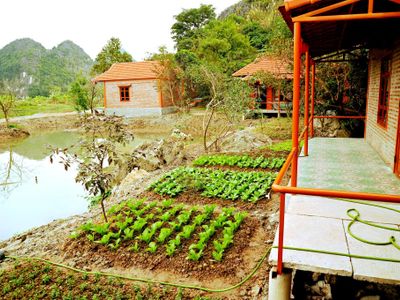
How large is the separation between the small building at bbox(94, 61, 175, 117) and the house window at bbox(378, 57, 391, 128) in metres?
19.6

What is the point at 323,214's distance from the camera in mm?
4340

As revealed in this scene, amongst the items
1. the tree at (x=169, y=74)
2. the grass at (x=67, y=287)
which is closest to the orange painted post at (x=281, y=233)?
the grass at (x=67, y=287)

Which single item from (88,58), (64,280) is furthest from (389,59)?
(88,58)

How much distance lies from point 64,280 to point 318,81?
12.1 m

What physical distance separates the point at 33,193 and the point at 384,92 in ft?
36.5

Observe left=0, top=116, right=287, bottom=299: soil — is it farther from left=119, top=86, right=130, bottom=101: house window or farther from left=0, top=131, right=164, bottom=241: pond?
left=119, top=86, right=130, bottom=101: house window

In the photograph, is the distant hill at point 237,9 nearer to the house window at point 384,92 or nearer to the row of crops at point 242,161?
the row of crops at point 242,161

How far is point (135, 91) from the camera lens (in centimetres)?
2727

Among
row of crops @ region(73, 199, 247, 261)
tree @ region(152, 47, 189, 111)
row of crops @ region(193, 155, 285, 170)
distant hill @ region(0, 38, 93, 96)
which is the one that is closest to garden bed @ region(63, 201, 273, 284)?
row of crops @ region(73, 199, 247, 261)

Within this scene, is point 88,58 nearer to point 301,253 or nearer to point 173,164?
point 173,164

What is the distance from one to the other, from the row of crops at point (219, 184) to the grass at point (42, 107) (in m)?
27.0

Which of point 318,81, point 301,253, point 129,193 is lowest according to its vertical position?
point 129,193

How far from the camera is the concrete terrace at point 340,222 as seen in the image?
3104 millimetres

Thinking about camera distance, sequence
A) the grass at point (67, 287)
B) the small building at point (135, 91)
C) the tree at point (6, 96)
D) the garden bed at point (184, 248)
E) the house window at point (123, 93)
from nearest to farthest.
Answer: the grass at point (67, 287) → the garden bed at point (184, 248) → the tree at point (6, 96) → the small building at point (135, 91) → the house window at point (123, 93)
